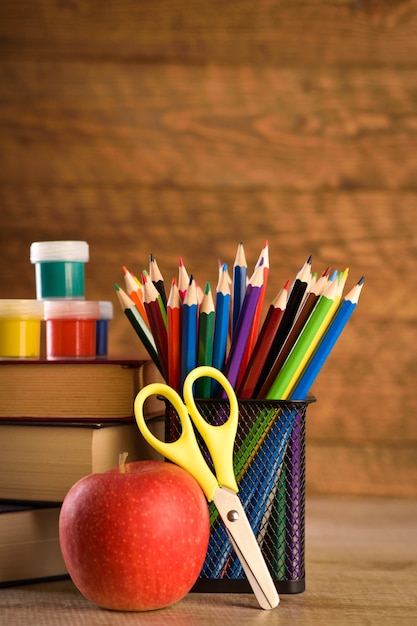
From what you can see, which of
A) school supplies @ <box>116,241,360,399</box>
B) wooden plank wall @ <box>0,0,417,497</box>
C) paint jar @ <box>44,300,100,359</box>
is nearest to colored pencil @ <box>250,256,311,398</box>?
school supplies @ <box>116,241,360,399</box>

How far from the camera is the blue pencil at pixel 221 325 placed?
0.61 meters

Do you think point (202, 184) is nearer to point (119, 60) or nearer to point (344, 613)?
point (119, 60)

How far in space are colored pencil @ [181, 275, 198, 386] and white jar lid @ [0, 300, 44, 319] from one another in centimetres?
19

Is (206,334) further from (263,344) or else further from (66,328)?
(66,328)

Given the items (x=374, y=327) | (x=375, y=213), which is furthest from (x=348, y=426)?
(x=375, y=213)

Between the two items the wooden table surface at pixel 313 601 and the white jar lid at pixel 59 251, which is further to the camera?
the white jar lid at pixel 59 251

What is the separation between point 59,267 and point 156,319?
19 cm

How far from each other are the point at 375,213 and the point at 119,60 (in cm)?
36

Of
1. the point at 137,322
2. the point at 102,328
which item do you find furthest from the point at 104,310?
the point at 137,322

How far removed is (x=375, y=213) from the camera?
1.03 meters

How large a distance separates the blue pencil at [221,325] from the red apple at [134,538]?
0.09 m

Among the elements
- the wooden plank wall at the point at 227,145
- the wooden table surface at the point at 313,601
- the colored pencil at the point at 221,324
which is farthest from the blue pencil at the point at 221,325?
the wooden plank wall at the point at 227,145

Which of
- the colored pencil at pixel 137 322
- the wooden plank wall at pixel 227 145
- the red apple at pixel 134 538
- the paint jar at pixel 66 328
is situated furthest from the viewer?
the wooden plank wall at pixel 227 145

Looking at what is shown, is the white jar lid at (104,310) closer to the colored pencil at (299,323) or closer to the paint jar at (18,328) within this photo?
the paint jar at (18,328)
